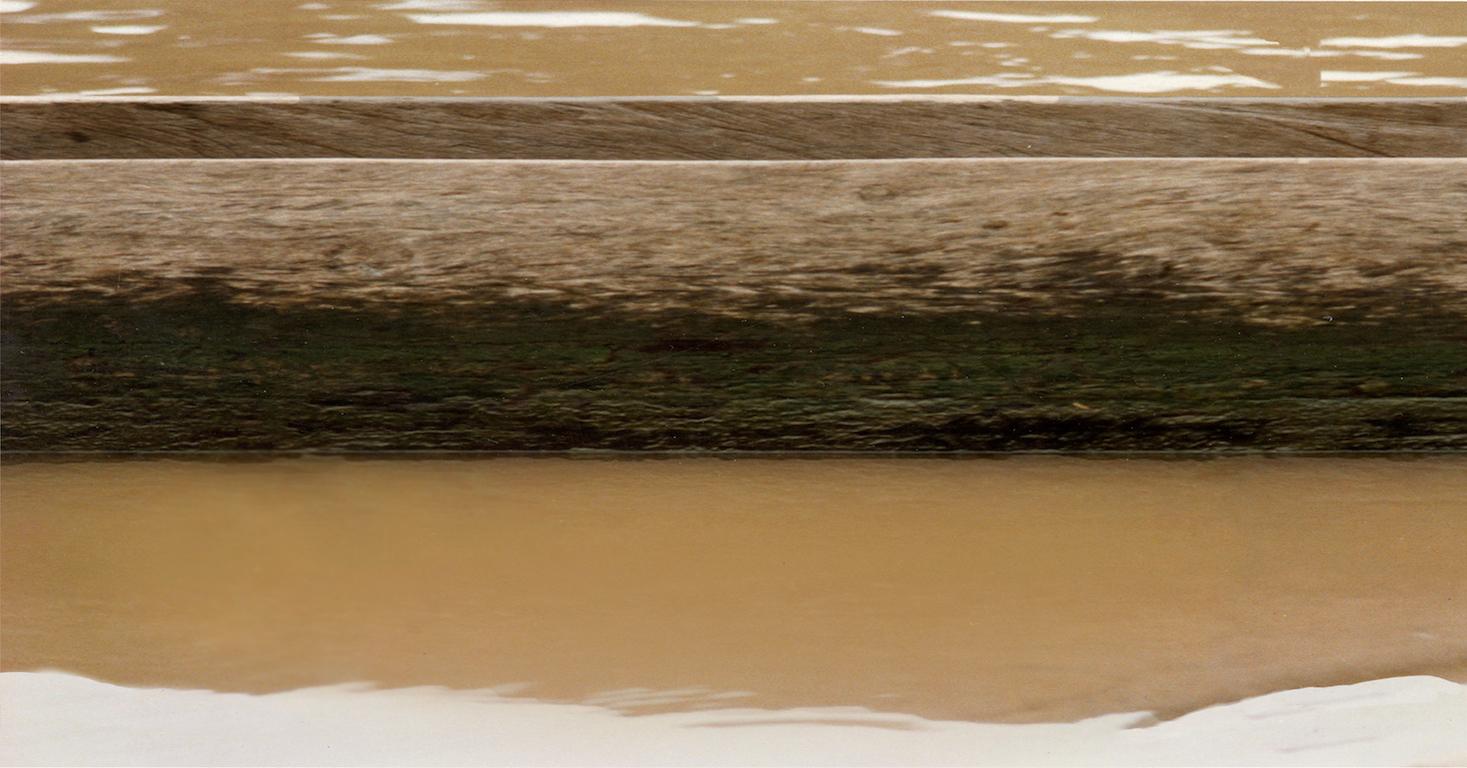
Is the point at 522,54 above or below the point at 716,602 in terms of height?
above

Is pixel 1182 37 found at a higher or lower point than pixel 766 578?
higher

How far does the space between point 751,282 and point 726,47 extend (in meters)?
1.71

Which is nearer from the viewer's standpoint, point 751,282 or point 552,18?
point 751,282

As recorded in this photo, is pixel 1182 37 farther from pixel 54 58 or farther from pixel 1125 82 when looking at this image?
pixel 54 58

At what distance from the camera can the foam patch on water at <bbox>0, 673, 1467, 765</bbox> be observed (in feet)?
3.28

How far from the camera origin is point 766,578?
1241 mm

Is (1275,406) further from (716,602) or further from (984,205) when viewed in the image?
(716,602)

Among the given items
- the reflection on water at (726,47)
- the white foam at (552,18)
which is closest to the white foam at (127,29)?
the reflection on water at (726,47)

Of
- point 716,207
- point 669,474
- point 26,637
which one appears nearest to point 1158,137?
point 716,207

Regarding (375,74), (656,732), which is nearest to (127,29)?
(375,74)

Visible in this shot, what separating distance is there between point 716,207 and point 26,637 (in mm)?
832

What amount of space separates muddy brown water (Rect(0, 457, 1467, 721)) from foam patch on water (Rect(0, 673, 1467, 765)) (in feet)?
0.08

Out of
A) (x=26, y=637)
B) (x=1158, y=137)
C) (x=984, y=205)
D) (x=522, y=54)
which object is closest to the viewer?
(x=26, y=637)

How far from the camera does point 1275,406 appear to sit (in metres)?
1.43
